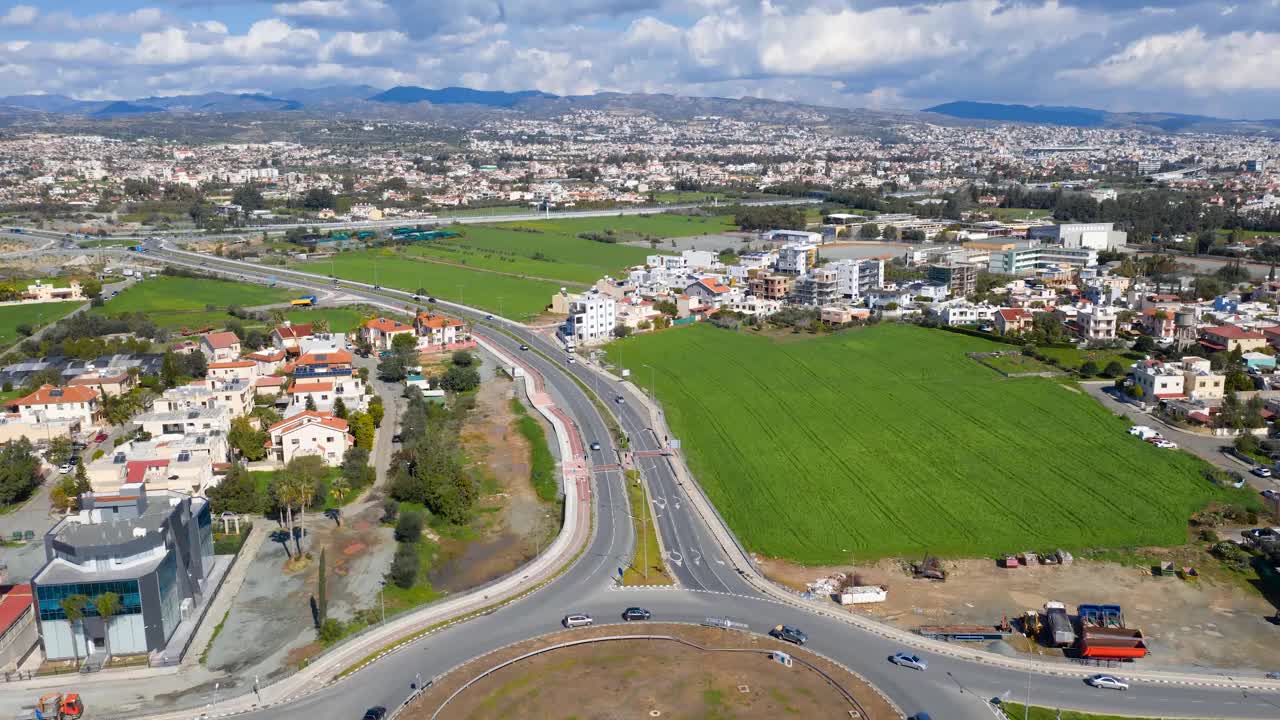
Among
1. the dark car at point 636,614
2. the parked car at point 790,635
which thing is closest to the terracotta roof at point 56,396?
the dark car at point 636,614

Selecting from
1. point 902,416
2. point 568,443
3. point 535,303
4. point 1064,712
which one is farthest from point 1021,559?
point 535,303

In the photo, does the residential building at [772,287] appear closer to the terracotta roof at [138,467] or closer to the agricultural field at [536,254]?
the agricultural field at [536,254]

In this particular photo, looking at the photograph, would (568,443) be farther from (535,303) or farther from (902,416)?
(535,303)

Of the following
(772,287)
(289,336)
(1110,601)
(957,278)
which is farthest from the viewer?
(957,278)

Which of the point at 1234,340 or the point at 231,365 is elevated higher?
the point at 1234,340

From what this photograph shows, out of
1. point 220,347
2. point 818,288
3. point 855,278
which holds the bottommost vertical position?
point 220,347

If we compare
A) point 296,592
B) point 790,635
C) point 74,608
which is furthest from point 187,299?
point 790,635

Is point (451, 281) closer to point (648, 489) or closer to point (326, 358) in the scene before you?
point (326, 358)
